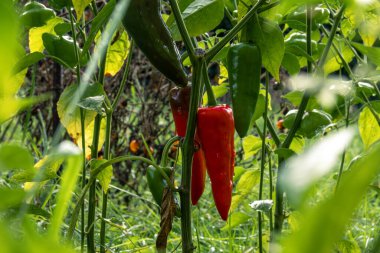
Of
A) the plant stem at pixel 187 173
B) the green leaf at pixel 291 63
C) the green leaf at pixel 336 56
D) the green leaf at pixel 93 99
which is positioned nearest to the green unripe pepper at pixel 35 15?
the green leaf at pixel 93 99

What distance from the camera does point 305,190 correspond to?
24 centimetres

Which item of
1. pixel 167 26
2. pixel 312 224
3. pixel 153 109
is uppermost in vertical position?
pixel 167 26

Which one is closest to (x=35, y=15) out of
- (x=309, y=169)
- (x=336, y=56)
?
(x=336, y=56)

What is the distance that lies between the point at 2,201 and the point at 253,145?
3.97ft

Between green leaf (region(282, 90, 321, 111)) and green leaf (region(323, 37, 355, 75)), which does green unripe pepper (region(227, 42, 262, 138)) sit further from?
green leaf (region(323, 37, 355, 75))

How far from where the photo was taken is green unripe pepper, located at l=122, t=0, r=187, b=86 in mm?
990

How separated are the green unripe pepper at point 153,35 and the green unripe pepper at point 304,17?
1.30 ft

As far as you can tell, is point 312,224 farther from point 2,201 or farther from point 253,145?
point 253,145

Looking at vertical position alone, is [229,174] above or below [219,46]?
below

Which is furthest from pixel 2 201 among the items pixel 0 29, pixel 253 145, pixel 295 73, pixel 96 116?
pixel 253 145

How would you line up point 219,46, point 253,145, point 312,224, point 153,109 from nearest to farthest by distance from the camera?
point 312,224 → point 219,46 → point 253,145 → point 153,109

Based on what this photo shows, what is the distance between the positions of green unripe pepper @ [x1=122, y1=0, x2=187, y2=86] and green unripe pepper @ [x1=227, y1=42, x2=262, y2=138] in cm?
10

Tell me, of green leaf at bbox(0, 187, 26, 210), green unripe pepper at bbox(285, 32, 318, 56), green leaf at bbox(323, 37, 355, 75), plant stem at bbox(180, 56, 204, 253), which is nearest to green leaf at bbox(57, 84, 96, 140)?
plant stem at bbox(180, 56, 204, 253)

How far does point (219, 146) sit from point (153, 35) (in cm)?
22
